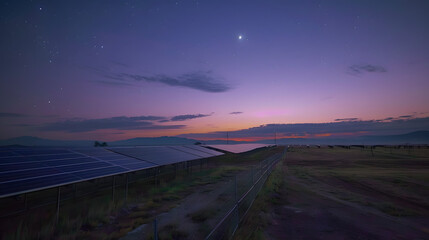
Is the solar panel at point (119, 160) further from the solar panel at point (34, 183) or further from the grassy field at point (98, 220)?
the solar panel at point (34, 183)

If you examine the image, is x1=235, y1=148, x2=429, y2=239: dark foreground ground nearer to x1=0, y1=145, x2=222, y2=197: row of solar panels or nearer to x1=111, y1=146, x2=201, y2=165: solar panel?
x1=0, y1=145, x2=222, y2=197: row of solar panels

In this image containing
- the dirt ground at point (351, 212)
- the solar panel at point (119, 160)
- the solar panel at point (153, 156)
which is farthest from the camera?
the solar panel at point (153, 156)

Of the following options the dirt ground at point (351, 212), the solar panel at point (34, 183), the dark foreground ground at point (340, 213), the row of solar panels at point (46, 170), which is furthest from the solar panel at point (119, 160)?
the dirt ground at point (351, 212)

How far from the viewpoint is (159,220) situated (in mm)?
11203

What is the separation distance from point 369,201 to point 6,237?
1895 cm

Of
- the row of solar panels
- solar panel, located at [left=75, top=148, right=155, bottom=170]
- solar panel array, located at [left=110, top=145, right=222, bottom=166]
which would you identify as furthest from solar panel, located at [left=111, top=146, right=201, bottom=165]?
the row of solar panels

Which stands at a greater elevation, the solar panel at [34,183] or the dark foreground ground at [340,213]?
the solar panel at [34,183]

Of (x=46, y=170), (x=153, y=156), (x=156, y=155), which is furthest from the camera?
(x=156, y=155)

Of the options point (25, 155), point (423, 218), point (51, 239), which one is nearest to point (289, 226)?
point (423, 218)

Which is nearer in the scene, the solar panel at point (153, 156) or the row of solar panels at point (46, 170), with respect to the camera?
the row of solar panels at point (46, 170)

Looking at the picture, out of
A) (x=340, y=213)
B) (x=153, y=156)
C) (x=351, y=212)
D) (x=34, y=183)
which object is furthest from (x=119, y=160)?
(x=351, y=212)

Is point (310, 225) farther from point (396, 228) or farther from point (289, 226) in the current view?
point (396, 228)

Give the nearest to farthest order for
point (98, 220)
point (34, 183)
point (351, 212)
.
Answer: point (34, 183)
point (98, 220)
point (351, 212)

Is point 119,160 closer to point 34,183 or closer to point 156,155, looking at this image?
point 156,155
